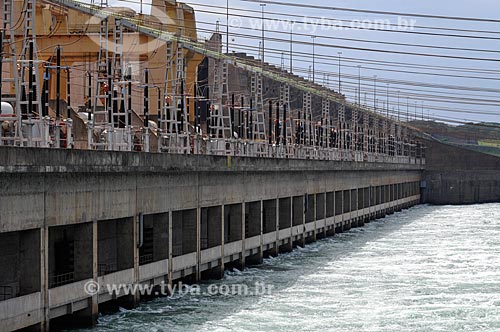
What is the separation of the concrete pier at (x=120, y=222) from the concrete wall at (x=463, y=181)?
71197 mm

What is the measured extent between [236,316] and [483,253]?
26.8 metres

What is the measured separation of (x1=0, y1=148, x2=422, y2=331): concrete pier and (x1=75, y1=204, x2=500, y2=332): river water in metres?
1.25

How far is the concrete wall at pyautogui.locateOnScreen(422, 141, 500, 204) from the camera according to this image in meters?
124

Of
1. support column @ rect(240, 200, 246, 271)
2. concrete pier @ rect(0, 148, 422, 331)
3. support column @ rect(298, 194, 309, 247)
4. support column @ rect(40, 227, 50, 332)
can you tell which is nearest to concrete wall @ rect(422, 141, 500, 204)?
support column @ rect(298, 194, 309, 247)

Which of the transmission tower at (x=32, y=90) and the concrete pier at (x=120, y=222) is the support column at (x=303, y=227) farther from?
the transmission tower at (x=32, y=90)

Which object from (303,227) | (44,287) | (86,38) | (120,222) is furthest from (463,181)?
(44,287)

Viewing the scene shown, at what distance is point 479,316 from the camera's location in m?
31.6

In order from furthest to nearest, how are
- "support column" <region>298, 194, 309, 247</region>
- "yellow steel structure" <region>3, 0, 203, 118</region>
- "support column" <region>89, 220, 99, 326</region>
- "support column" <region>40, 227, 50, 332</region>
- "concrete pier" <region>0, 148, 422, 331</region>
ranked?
"support column" <region>298, 194, 309, 247</region> → "yellow steel structure" <region>3, 0, 203, 118</region> → "support column" <region>89, 220, 99, 326</region> → "support column" <region>40, 227, 50, 332</region> → "concrete pier" <region>0, 148, 422, 331</region>

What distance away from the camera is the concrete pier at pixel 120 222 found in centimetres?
2461

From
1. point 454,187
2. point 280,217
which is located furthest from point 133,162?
point 454,187

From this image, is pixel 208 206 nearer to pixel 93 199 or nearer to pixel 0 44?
pixel 93 199

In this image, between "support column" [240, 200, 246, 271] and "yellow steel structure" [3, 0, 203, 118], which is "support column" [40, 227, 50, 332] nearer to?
"support column" [240, 200, 246, 271]

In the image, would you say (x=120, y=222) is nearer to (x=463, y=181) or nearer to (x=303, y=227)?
(x=303, y=227)

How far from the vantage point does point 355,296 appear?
1423 inches
